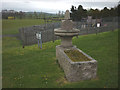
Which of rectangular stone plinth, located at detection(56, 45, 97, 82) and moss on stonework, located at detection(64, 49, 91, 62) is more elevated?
moss on stonework, located at detection(64, 49, 91, 62)

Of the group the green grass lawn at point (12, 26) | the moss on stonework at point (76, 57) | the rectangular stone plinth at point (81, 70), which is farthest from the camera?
the green grass lawn at point (12, 26)

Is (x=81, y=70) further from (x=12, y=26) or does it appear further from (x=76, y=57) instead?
(x=12, y=26)

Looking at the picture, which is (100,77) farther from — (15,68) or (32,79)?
(15,68)

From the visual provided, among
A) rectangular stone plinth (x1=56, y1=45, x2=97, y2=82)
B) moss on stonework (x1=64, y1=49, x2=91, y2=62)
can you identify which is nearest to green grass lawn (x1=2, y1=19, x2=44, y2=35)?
moss on stonework (x1=64, y1=49, x2=91, y2=62)

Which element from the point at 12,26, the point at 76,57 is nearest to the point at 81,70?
the point at 76,57

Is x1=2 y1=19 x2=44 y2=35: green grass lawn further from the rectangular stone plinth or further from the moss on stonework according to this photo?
the rectangular stone plinth

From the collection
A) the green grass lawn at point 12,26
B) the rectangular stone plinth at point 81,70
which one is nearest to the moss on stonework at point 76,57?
the rectangular stone plinth at point 81,70

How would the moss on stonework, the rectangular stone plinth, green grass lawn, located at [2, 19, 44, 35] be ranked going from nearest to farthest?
the rectangular stone plinth < the moss on stonework < green grass lawn, located at [2, 19, 44, 35]

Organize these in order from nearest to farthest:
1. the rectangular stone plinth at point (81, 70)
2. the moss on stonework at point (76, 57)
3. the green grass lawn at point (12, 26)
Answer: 1. the rectangular stone plinth at point (81, 70)
2. the moss on stonework at point (76, 57)
3. the green grass lawn at point (12, 26)

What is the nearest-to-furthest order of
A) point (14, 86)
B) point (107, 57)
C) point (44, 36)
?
point (14, 86) < point (107, 57) < point (44, 36)

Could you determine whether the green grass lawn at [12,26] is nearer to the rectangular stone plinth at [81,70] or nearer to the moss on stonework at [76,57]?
the moss on stonework at [76,57]

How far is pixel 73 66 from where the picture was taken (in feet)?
15.8

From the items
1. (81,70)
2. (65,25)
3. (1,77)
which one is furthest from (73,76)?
(1,77)

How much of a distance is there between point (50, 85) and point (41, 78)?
785 millimetres
